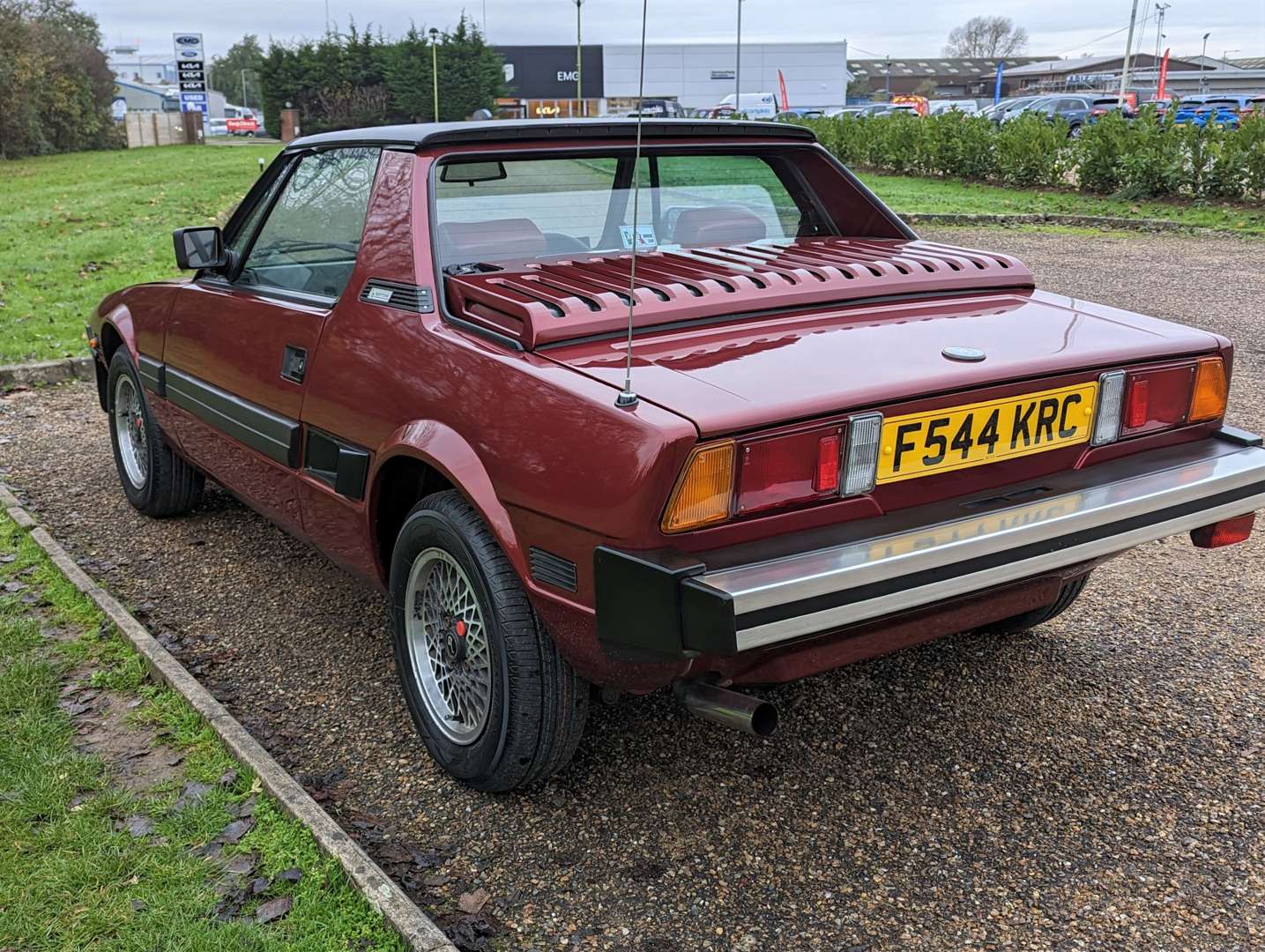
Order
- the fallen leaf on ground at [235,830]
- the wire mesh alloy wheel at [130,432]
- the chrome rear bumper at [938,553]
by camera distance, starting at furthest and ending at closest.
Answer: the wire mesh alloy wheel at [130,432], the fallen leaf on ground at [235,830], the chrome rear bumper at [938,553]

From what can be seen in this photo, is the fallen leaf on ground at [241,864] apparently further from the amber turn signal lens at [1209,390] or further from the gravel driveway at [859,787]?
the amber turn signal lens at [1209,390]

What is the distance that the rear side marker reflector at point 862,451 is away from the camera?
235cm

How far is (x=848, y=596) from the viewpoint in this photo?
87.9 inches

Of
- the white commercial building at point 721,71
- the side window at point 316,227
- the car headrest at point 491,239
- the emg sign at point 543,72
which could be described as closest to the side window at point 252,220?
the side window at point 316,227

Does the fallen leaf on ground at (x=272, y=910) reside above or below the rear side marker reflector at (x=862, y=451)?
below

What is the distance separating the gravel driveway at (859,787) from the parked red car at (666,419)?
0.24 metres

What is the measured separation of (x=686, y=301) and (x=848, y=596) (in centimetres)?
96

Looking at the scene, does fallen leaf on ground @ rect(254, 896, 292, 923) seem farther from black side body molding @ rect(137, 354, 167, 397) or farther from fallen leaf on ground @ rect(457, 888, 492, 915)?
black side body molding @ rect(137, 354, 167, 397)

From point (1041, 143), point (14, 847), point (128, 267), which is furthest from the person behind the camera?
point (1041, 143)

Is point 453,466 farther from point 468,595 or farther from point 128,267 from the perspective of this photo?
point 128,267

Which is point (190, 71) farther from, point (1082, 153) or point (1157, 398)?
point (1157, 398)

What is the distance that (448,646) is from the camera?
9.59ft

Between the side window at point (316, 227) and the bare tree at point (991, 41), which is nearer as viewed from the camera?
the side window at point (316, 227)

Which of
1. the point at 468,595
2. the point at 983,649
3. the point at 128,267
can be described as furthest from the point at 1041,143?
the point at 468,595
